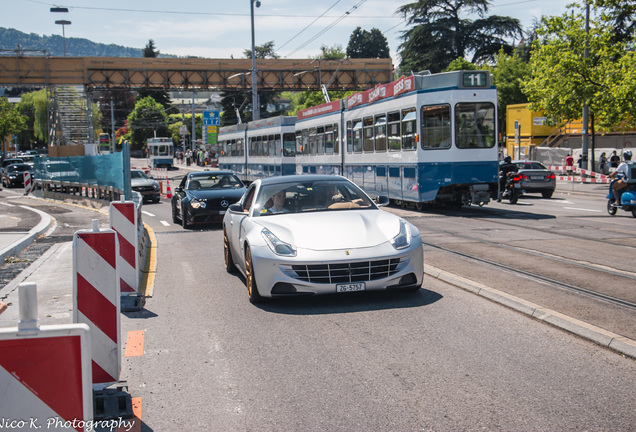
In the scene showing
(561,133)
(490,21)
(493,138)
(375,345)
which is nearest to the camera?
(375,345)

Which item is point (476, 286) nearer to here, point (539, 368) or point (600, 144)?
point (539, 368)

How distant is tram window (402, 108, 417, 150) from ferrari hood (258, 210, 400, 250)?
11.0 meters

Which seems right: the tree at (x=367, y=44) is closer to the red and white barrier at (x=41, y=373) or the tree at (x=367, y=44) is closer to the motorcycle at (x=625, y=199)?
the motorcycle at (x=625, y=199)

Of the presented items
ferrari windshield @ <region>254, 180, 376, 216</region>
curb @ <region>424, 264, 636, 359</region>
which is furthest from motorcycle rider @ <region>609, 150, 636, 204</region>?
ferrari windshield @ <region>254, 180, 376, 216</region>

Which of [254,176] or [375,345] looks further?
[254,176]

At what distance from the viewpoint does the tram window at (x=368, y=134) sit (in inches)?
875

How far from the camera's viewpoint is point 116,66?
5541 cm

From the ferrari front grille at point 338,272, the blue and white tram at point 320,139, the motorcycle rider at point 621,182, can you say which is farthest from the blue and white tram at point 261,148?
the ferrari front grille at point 338,272

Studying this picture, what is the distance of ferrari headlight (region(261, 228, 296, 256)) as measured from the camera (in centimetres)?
741

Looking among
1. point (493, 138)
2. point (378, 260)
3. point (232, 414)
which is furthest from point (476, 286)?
point (493, 138)

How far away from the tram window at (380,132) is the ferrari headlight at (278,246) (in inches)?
554

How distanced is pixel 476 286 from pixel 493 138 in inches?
461

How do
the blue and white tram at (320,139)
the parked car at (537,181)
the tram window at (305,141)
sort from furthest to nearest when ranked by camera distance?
the tram window at (305,141)
the parked car at (537,181)
the blue and white tram at (320,139)

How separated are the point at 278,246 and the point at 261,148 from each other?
2961 centimetres
